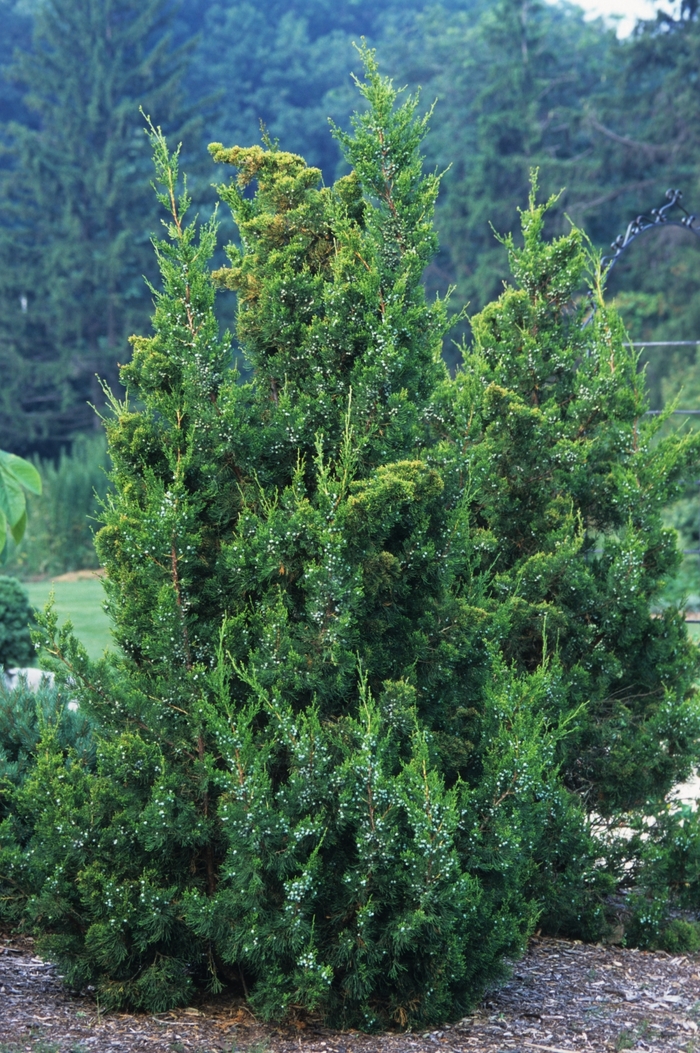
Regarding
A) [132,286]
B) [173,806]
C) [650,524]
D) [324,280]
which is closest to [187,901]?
[173,806]

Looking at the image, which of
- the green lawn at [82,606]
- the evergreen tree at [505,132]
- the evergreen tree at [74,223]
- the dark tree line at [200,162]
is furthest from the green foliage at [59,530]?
the evergreen tree at [505,132]

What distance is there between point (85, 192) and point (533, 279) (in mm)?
25830

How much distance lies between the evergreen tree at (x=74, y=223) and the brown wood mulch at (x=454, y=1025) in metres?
24.5

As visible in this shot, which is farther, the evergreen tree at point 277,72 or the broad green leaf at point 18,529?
the evergreen tree at point 277,72

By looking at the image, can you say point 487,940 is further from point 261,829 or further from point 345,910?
point 261,829

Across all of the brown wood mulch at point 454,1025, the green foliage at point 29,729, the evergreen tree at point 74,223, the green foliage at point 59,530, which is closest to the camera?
the brown wood mulch at point 454,1025

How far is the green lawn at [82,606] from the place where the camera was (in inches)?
483

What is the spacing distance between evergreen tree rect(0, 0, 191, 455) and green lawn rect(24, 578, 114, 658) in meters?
10.5

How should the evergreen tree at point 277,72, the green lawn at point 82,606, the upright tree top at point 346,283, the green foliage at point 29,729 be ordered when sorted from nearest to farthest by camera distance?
1. the upright tree top at point 346,283
2. the green foliage at point 29,729
3. the green lawn at point 82,606
4. the evergreen tree at point 277,72

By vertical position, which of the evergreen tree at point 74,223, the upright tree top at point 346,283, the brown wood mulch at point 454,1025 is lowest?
the brown wood mulch at point 454,1025

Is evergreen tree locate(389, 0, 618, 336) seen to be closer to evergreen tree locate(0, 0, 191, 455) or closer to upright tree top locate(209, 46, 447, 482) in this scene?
evergreen tree locate(0, 0, 191, 455)

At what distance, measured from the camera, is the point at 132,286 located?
28703 mm

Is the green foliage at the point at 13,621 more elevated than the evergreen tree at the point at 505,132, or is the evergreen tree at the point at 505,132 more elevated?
the evergreen tree at the point at 505,132

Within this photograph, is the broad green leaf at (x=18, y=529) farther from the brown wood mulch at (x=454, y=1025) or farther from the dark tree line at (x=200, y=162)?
the dark tree line at (x=200, y=162)
